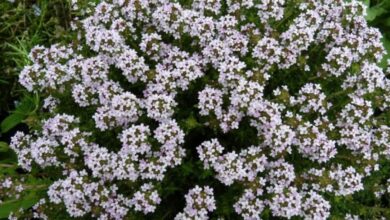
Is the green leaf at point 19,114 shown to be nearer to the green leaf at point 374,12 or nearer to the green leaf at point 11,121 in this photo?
the green leaf at point 11,121

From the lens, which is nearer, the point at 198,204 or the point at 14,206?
the point at 198,204

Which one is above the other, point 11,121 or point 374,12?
point 374,12

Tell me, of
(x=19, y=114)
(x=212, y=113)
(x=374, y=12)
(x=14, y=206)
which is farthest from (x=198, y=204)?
(x=374, y=12)

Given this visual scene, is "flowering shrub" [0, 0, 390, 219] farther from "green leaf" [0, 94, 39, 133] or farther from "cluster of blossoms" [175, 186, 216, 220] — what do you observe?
"green leaf" [0, 94, 39, 133]

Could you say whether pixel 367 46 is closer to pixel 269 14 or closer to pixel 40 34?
pixel 269 14

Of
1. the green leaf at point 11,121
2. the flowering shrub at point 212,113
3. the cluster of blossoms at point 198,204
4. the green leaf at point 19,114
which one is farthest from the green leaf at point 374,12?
the green leaf at point 11,121

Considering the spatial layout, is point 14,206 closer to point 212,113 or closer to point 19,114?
point 19,114

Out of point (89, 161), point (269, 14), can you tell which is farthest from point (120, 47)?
point (269, 14)
